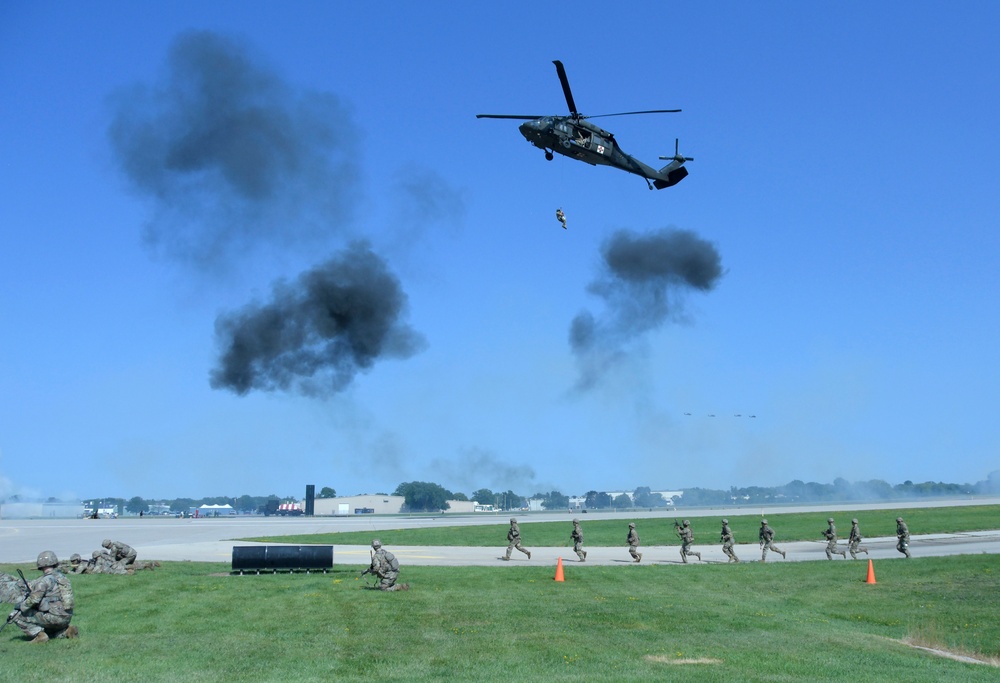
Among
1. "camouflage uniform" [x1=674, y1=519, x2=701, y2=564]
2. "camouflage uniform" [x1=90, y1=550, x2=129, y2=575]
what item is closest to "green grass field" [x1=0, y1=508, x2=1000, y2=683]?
"camouflage uniform" [x1=90, y1=550, x2=129, y2=575]

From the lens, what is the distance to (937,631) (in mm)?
23188

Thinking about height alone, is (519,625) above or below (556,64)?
below

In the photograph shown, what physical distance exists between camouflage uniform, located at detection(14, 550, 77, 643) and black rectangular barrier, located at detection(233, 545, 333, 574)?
13.0m

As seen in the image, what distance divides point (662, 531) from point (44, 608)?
149 ft

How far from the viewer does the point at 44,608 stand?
18.5 meters

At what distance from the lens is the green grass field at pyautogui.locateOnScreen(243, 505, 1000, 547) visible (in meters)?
53.4

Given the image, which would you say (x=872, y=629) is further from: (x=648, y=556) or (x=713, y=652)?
(x=648, y=556)

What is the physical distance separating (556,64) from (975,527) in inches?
1559

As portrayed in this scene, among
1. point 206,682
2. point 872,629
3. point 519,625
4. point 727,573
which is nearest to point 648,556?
point 727,573

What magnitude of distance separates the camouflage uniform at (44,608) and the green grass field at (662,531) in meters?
33.4

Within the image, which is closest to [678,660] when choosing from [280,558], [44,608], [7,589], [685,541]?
[44,608]

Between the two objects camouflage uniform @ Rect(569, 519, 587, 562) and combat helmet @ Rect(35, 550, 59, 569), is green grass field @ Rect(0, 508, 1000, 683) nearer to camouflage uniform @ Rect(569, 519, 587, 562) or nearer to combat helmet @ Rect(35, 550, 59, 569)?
combat helmet @ Rect(35, 550, 59, 569)

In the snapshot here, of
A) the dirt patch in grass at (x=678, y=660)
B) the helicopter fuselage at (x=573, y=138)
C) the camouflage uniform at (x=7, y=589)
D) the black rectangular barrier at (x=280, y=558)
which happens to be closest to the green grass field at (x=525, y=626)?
the dirt patch in grass at (x=678, y=660)

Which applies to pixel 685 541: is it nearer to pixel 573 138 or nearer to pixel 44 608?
pixel 573 138
